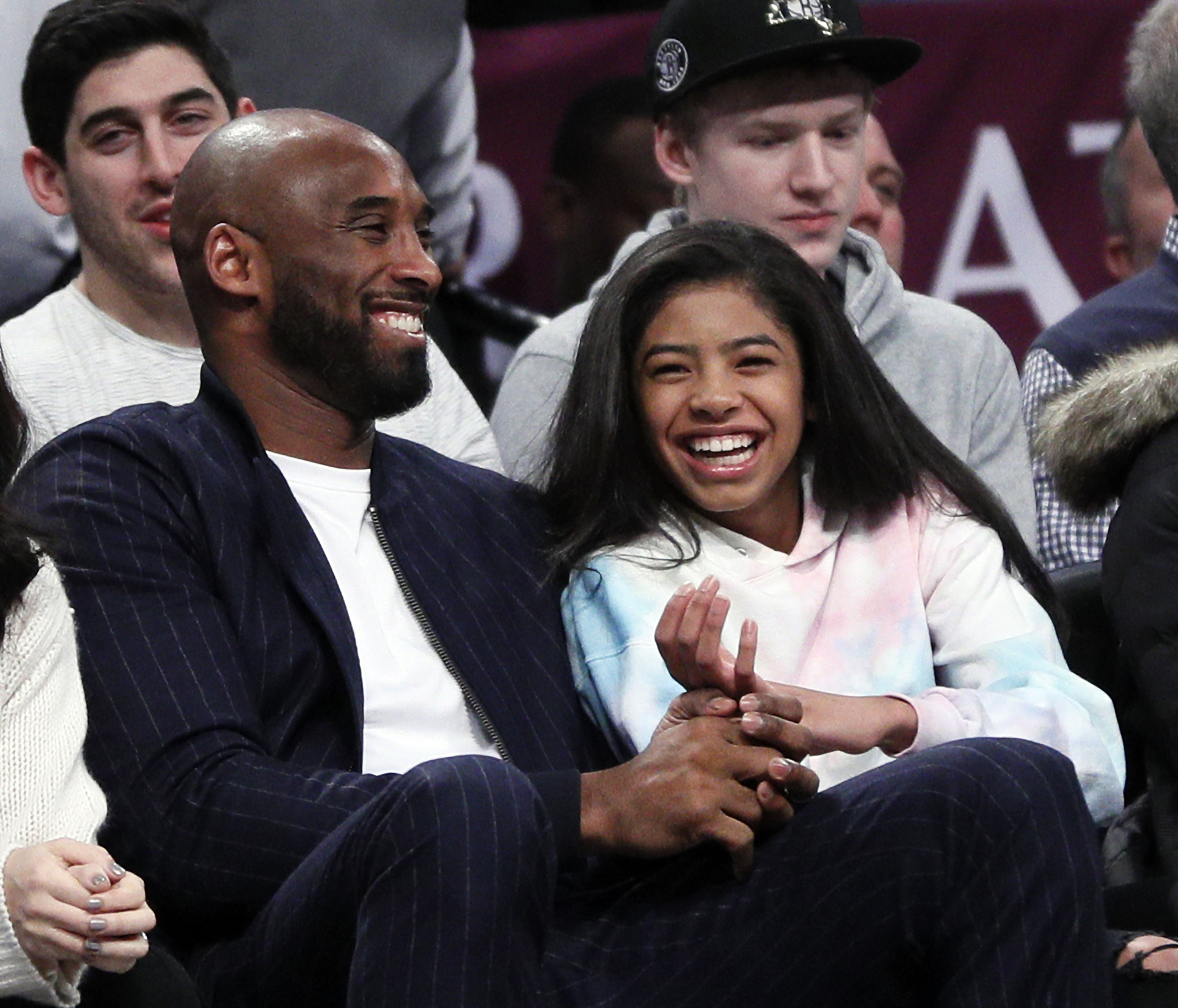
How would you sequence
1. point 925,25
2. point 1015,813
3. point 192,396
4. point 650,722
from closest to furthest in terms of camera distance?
point 1015,813 → point 650,722 → point 192,396 → point 925,25

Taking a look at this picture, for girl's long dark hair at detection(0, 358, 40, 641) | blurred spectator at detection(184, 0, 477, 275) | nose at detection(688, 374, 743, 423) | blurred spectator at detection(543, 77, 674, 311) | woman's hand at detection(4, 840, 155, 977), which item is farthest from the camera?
blurred spectator at detection(543, 77, 674, 311)

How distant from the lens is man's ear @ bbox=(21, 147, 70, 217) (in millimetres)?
3283

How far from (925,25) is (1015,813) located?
321 cm

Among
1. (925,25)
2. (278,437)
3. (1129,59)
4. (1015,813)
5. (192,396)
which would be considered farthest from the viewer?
(925,25)

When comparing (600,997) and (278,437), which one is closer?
(600,997)

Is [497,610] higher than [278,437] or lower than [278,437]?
lower

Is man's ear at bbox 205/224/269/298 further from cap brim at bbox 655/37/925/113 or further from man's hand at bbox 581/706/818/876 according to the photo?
cap brim at bbox 655/37/925/113

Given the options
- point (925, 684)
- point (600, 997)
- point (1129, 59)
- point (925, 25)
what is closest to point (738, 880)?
point (600, 997)

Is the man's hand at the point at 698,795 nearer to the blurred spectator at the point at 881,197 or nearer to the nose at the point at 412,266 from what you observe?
the nose at the point at 412,266

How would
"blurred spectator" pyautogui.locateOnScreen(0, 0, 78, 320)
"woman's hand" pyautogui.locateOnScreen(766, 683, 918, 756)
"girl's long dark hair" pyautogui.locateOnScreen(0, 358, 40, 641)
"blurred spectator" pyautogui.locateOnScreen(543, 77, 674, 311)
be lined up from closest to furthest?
"girl's long dark hair" pyautogui.locateOnScreen(0, 358, 40, 641), "woman's hand" pyautogui.locateOnScreen(766, 683, 918, 756), "blurred spectator" pyautogui.locateOnScreen(0, 0, 78, 320), "blurred spectator" pyautogui.locateOnScreen(543, 77, 674, 311)

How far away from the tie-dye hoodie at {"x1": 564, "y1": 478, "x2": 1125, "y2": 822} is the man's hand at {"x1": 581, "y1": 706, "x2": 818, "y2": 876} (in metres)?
0.21

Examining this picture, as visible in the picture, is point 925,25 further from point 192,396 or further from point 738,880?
point 738,880

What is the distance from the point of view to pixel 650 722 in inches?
94.8

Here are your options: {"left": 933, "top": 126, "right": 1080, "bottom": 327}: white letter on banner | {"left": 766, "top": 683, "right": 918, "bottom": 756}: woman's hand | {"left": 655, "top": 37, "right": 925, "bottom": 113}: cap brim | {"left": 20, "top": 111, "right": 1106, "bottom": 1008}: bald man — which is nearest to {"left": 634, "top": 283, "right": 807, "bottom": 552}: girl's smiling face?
{"left": 20, "top": 111, "right": 1106, "bottom": 1008}: bald man
